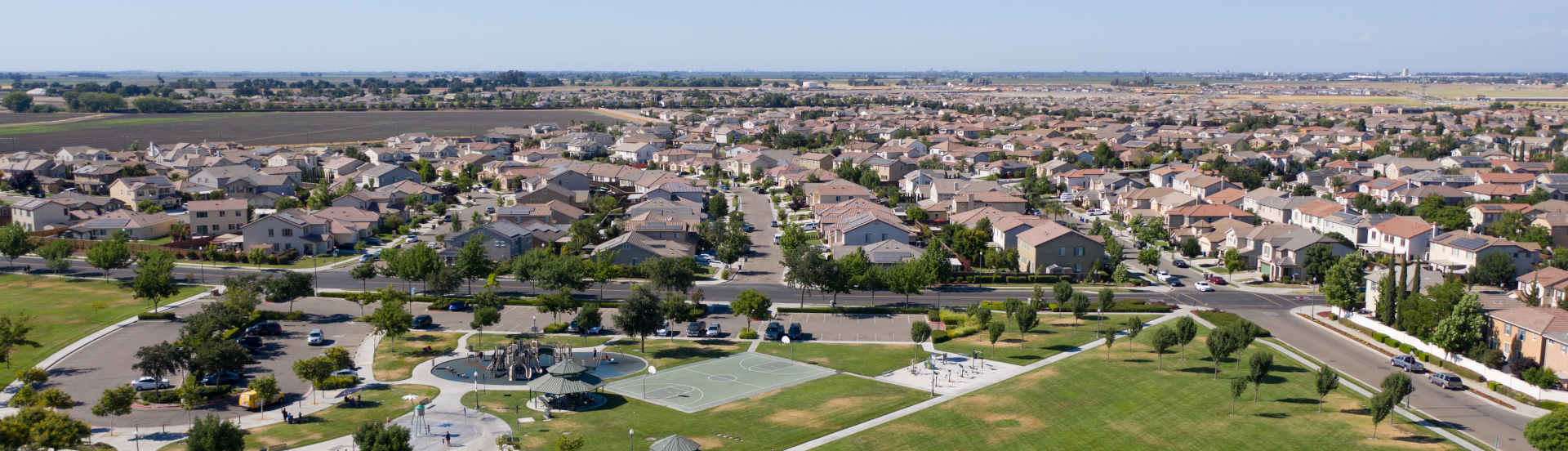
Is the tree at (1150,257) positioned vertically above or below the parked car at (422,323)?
above

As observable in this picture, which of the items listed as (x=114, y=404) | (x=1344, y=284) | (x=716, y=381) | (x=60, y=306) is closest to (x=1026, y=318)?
(x=716, y=381)

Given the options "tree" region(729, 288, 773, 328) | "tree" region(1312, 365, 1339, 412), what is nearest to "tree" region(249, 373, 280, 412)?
"tree" region(729, 288, 773, 328)

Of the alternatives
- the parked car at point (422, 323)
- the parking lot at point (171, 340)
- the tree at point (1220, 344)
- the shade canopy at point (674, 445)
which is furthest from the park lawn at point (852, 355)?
the parking lot at point (171, 340)

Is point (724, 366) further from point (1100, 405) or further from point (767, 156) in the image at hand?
point (767, 156)

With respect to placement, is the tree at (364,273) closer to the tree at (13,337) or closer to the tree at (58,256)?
the tree at (13,337)

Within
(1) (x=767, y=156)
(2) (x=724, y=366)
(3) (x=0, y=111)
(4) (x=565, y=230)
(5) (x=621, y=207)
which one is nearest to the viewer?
(2) (x=724, y=366)

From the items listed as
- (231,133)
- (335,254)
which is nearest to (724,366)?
(335,254)

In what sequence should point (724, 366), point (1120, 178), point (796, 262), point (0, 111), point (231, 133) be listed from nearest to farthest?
point (724, 366)
point (796, 262)
point (1120, 178)
point (231, 133)
point (0, 111)
